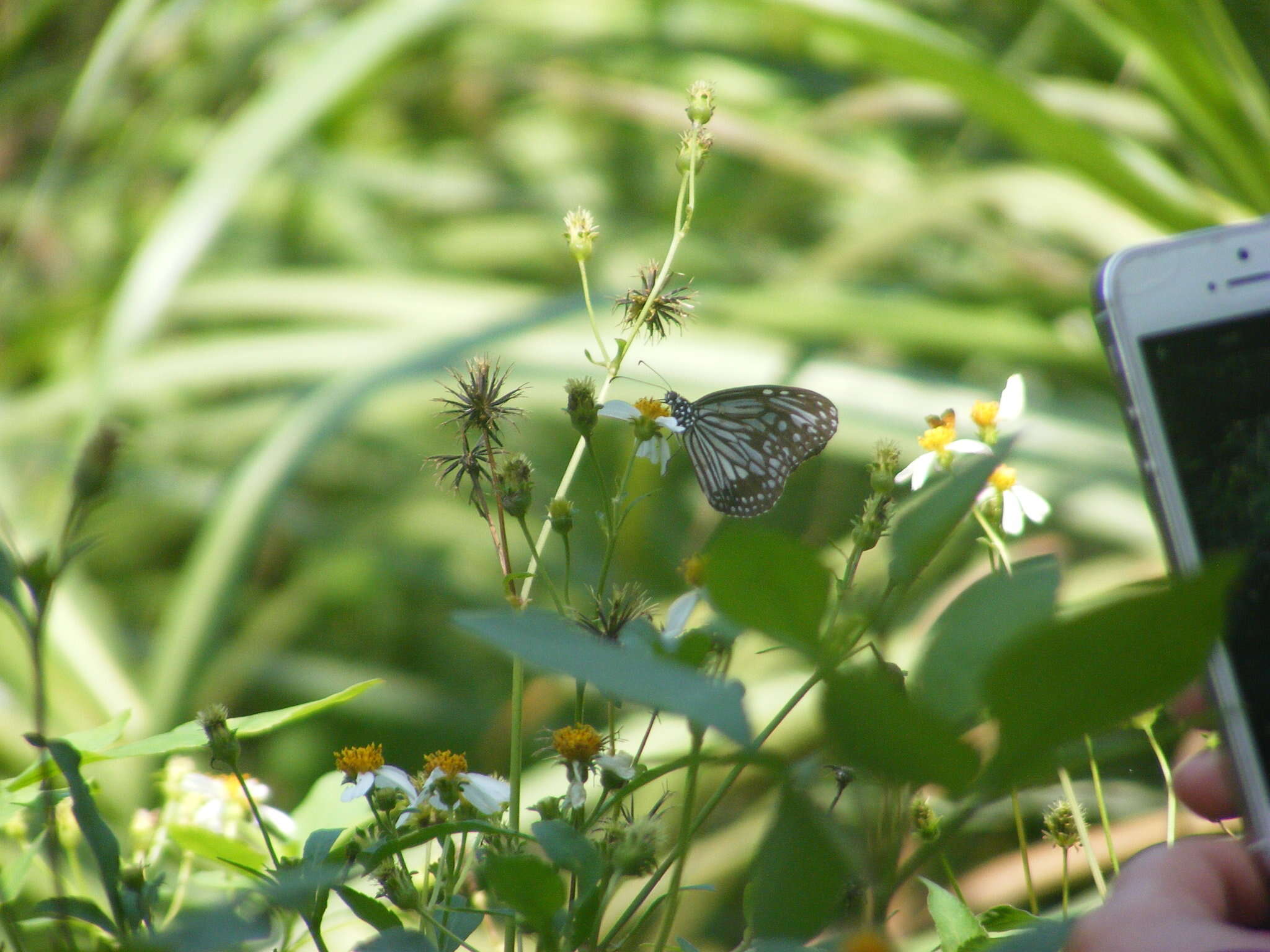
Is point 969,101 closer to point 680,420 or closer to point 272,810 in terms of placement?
point 680,420

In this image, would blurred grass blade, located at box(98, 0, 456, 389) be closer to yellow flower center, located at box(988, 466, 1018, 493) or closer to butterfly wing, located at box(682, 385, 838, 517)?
butterfly wing, located at box(682, 385, 838, 517)

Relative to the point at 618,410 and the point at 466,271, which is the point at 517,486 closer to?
the point at 618,410

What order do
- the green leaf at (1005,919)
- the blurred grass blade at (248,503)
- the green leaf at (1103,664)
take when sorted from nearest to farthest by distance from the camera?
the green leaf at (1103,664) → the green leaf at (1005,919) → the blurred grass blade at (248,503)

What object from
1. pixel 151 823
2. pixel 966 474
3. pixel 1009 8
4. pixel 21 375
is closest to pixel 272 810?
pixel 151 823

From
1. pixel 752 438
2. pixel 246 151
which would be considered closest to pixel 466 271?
pixel 246 151

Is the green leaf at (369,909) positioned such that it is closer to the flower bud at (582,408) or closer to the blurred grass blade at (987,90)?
the flower bud at (582,408)

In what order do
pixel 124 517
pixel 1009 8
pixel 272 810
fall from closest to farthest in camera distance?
pixel 272 810 → pixel 124 517 → pixel 1009 8

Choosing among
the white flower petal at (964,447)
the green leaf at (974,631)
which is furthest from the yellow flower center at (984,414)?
the green leaf at (974,631)
